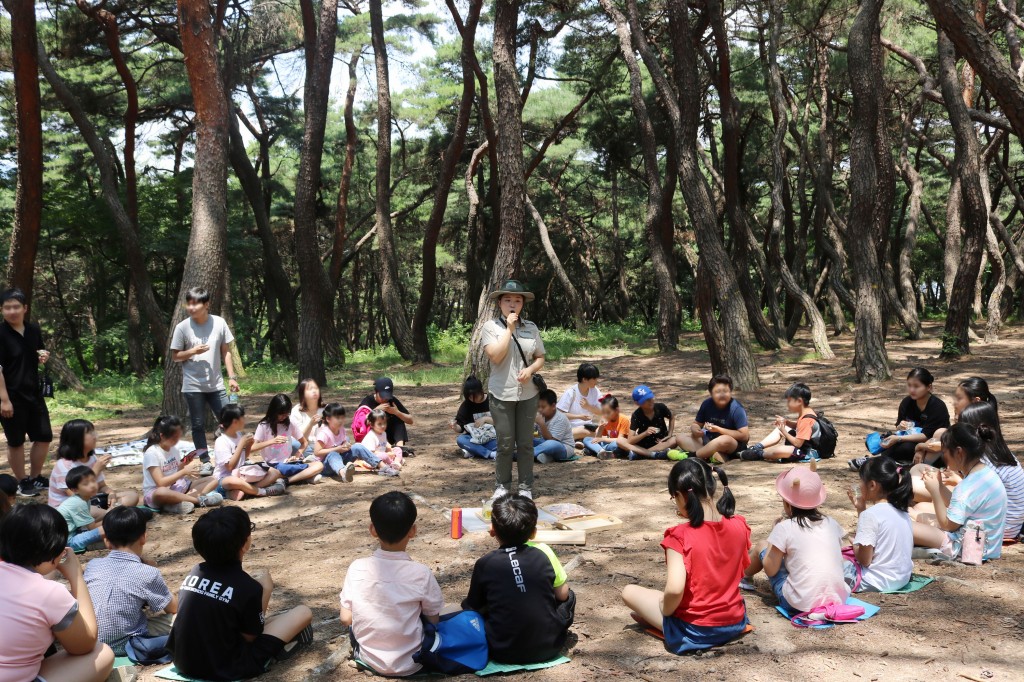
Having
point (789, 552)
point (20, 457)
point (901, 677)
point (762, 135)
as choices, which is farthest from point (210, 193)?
point (762, 135)

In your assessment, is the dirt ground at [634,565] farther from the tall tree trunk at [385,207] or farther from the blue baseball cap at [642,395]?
the tall tree trunk at [385,207]

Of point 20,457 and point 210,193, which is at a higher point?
point 210,193

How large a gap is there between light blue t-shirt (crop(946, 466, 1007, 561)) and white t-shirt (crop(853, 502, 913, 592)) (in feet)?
1.73

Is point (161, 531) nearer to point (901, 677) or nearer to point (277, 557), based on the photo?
point (277, 557)

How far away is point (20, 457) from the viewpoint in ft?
22.7

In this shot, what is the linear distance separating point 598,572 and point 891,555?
1.64m

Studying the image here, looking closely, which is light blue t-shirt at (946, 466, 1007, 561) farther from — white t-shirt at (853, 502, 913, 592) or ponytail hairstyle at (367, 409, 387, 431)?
ponytail hairstyle at (367, 409, 387, 431)

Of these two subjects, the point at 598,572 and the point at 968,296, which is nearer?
the point at 598,572

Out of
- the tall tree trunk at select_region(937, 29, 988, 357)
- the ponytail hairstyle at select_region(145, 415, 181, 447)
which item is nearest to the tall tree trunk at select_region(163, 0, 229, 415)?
the ponytail hairstyle at select_region(145, 415, 181, 447)

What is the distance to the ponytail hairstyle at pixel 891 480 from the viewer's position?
4309mm

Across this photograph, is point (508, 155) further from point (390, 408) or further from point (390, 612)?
point (390, 612)

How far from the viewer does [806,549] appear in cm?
397

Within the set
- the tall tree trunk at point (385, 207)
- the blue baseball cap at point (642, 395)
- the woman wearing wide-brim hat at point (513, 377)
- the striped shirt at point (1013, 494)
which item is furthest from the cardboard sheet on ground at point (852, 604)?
the tall tree trunk at point (385, 207)

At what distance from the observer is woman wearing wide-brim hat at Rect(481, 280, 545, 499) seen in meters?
6.14
